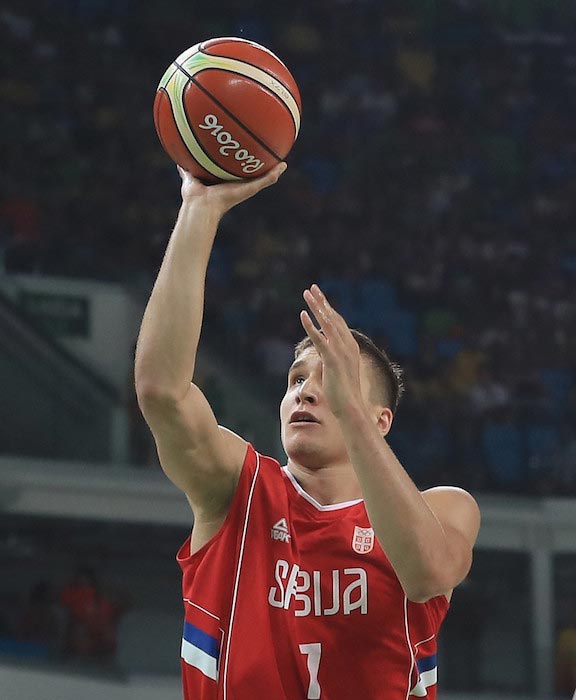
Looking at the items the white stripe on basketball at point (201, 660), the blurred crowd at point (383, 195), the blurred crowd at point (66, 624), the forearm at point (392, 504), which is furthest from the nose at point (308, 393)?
the blurred crowd at point (383, 195)

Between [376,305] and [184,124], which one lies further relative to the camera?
[376,305]

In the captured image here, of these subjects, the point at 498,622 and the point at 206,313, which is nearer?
the point at 498,622

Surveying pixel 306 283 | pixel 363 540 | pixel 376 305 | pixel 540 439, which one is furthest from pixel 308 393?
pixel 376 305

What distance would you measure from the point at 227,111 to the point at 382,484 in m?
0.97

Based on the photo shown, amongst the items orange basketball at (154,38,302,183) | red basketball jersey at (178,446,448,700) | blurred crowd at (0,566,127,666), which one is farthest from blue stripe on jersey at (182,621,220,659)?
blurred crowd at (0,566,127,666)

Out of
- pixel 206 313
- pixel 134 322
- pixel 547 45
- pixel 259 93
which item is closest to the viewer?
pixel 259 93

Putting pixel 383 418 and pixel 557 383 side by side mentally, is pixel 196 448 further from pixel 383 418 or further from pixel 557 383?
pixel 557 383

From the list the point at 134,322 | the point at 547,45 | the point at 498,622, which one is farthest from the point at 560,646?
the point at 547,45

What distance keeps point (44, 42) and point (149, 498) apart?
21.3 feet

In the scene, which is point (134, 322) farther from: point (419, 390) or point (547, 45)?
point (547, 45)

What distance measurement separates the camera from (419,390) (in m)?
10.4

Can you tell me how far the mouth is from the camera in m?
2.90

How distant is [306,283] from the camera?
11.2 m

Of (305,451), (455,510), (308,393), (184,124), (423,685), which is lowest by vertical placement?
(423,685)
